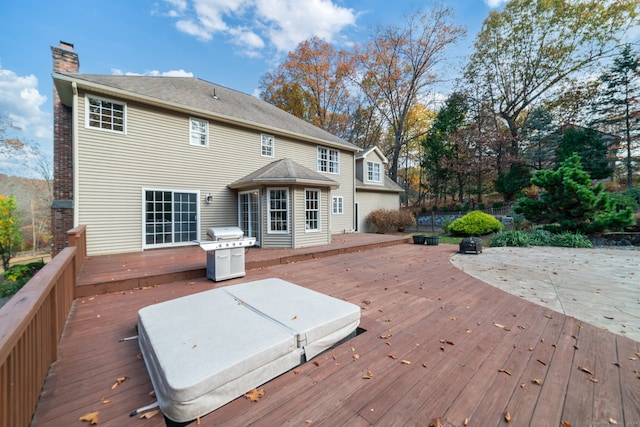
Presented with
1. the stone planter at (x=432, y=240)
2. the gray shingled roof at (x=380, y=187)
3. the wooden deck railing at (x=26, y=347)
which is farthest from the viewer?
the gray shingled roof at (x=380, y=187)

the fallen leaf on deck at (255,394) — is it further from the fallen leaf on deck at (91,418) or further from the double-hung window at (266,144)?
the double-hung window at (266,144)

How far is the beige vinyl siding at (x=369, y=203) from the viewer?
1434 centimetres

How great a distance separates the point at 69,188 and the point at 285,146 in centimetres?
723

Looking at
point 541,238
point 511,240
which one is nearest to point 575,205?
point 541,238

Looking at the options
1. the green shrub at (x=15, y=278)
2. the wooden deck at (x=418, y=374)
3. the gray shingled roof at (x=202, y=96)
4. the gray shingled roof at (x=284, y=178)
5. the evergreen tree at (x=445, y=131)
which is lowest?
the green shrub at (x=15, y=278)

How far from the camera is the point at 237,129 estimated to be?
9.20 meters

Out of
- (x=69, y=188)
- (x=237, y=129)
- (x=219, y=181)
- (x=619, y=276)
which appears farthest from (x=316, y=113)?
(x=619, y=276)

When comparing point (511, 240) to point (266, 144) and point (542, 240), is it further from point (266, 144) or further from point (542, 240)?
point (266, 144)

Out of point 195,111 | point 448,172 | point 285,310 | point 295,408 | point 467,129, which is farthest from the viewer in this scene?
point 448,172

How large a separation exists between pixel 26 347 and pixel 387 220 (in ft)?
44.8

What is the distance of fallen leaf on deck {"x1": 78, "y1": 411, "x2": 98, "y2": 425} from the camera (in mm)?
1557

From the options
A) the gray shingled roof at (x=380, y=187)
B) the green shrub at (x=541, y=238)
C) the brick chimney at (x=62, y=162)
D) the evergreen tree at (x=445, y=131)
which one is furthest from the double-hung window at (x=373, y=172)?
the brick chimney at (x=62, y=162)

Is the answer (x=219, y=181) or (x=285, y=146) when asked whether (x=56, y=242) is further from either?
(x=285, y=146)

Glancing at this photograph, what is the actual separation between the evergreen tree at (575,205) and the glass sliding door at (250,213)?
1134cm
